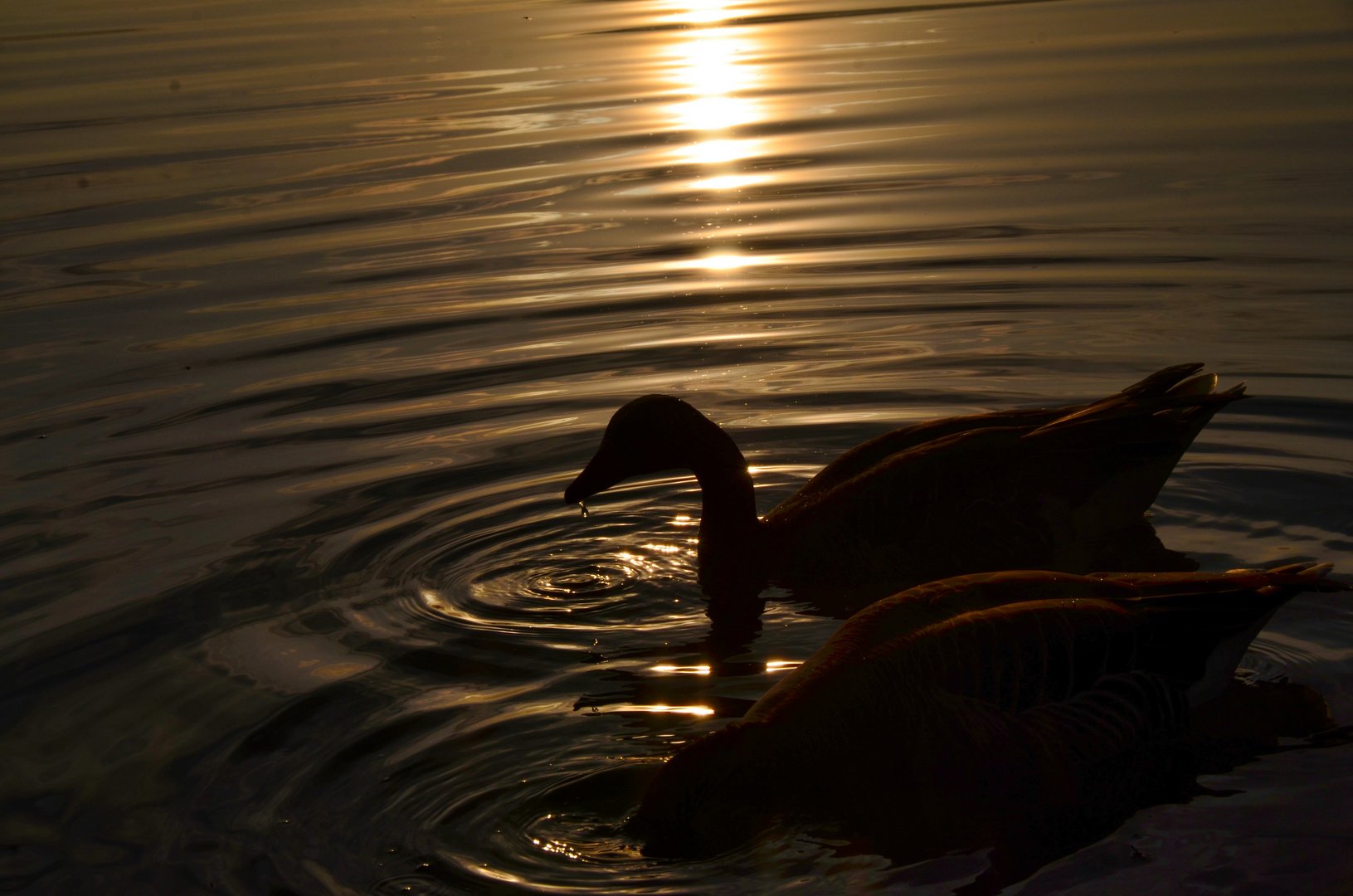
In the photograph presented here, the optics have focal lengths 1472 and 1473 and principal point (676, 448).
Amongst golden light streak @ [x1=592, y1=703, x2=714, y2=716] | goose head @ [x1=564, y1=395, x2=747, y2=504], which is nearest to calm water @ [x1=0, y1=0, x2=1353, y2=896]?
golden light streak @ [x1=592, y1=703, x2=714, y2=716]

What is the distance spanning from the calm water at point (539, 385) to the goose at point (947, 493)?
296mm

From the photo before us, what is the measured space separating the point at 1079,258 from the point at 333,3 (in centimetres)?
2715

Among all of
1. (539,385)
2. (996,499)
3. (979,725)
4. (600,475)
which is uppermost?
(539,385)

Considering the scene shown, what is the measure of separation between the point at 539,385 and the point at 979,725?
18.5ft

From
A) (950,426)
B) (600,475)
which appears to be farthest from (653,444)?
(950,426)

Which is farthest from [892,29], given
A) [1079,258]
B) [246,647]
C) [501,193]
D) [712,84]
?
[246,647]

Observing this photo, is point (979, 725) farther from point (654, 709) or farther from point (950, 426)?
point (950, 426)

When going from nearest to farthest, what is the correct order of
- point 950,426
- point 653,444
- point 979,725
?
point 979,725
point 950,426
point 653,444

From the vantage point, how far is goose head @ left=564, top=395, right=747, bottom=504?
7477 millimetres

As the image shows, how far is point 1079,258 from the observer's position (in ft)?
39.4

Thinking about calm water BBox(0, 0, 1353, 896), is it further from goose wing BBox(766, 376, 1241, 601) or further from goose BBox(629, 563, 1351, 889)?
goose wing BBox(766, 376, 1241, 601)

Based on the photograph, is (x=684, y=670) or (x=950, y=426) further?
(x=950, y=426)

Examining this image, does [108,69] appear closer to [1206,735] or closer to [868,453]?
[868,453]

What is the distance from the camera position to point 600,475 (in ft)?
24.6
